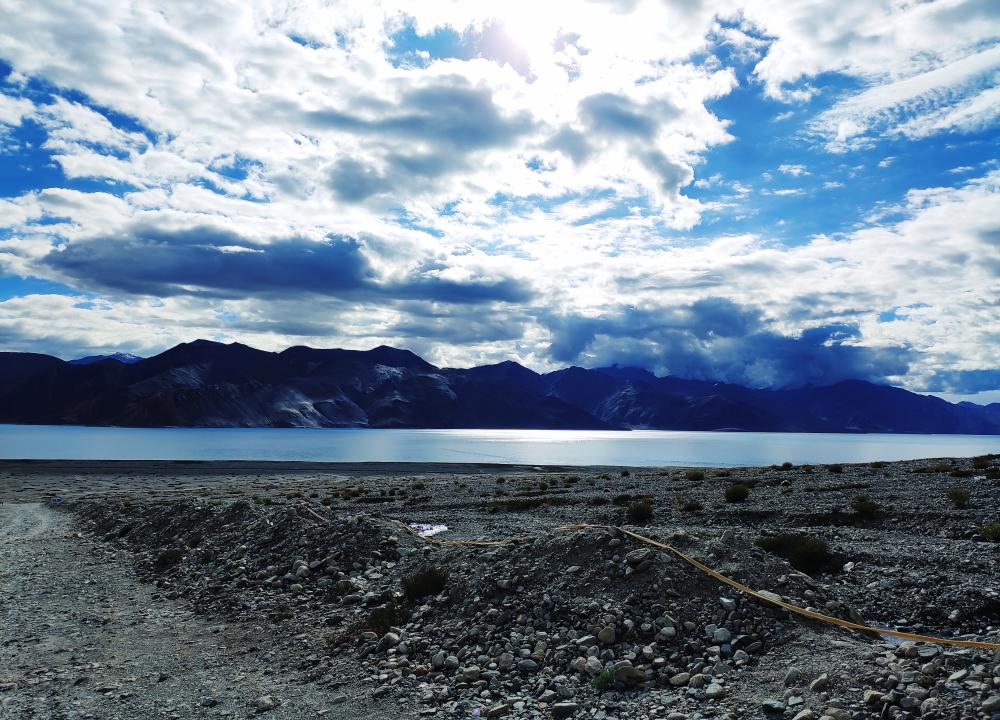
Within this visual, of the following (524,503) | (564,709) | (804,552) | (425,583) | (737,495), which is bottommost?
(524,503)

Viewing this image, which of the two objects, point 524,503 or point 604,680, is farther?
point 524,503

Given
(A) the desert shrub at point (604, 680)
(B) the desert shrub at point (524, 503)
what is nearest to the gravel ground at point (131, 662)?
(A) the desert shrub at point (604, 680)

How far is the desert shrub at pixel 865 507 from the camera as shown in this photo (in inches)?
982

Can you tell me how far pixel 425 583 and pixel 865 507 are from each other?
1873 cm

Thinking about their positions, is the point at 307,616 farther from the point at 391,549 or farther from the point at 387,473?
the point at 387,473

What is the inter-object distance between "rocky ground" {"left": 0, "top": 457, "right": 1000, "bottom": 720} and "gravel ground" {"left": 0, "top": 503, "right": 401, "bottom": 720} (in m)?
0.06

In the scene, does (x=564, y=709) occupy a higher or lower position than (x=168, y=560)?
higher

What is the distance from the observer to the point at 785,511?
1083 inches

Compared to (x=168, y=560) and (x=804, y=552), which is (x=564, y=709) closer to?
(x=804, y=552)

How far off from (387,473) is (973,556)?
6781 cm

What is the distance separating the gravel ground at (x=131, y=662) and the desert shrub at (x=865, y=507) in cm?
2143

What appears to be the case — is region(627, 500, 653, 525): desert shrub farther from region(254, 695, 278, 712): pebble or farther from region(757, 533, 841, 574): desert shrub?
region(254, 695, 278, 712): pebble

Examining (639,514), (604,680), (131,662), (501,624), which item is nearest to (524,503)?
(639,514)

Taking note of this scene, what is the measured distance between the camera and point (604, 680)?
9.95m
